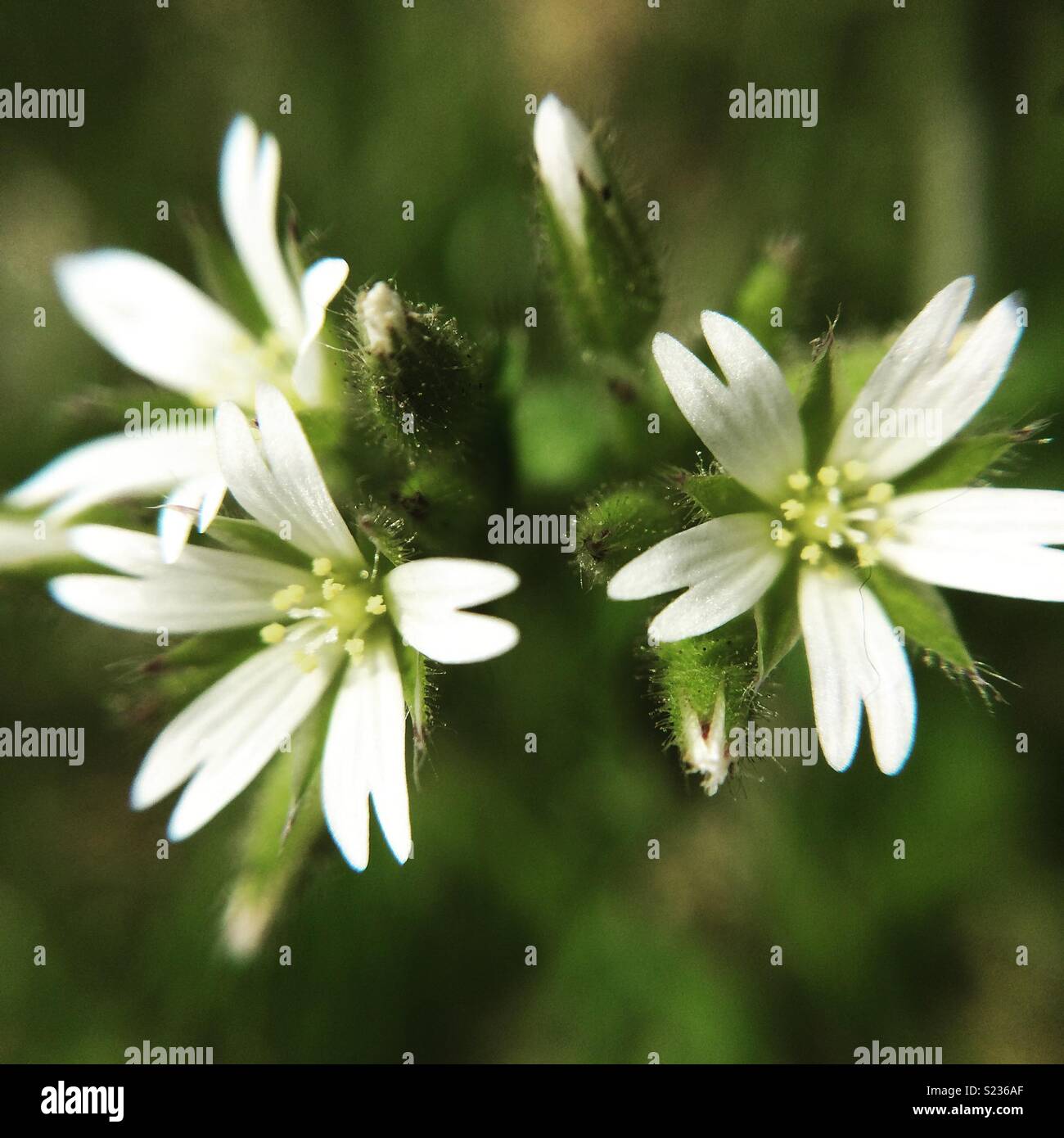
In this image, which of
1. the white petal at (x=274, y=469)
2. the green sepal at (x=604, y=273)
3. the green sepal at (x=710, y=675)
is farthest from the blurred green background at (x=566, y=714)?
the white petal at (x=274, y=469)

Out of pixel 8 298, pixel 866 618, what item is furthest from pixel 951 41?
pixel 8 298

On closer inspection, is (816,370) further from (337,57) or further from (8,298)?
(8,298)

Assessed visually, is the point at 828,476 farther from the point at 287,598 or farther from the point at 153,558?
the point at 153,558

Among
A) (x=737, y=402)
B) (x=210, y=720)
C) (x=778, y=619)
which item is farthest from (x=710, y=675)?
(x=210, y=720)

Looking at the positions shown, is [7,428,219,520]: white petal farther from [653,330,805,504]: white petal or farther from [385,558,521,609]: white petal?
[653,330,805,504]: white petal

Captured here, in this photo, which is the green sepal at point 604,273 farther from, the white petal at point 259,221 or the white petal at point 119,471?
the white petal at point 119,471

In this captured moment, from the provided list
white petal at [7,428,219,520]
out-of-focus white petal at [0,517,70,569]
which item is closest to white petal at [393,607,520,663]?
white petal at [7,428,219,520]
